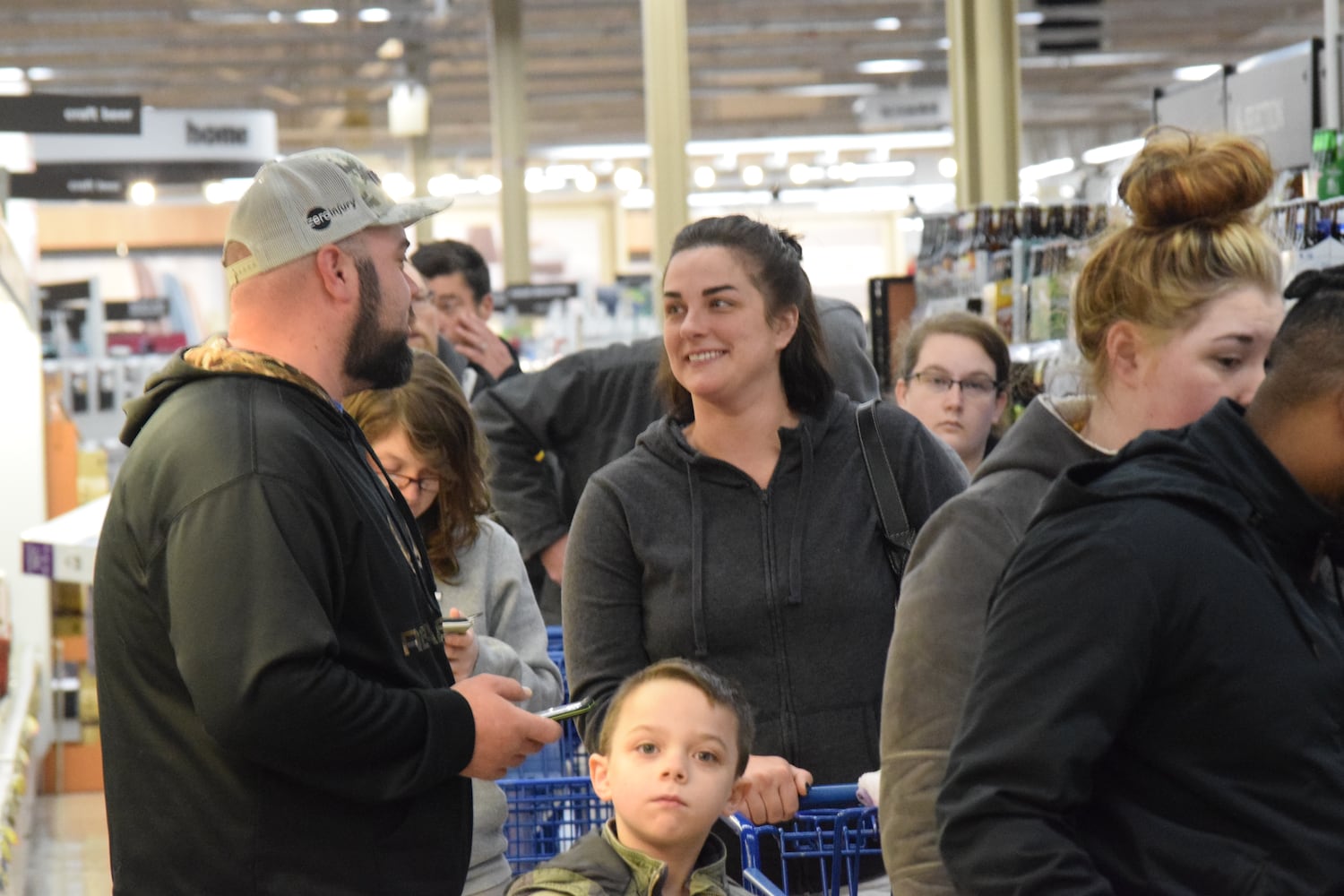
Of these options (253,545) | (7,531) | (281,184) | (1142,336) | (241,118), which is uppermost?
(241,118)

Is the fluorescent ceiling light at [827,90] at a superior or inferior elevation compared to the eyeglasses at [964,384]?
superior

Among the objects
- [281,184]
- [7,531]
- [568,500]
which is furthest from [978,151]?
[281,184]

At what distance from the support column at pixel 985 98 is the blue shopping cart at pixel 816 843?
8830mm

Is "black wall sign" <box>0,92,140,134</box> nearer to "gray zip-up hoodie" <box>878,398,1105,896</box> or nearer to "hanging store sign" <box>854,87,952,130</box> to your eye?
"gray zip-up hoodie" <box>878,398,1105,896</box>

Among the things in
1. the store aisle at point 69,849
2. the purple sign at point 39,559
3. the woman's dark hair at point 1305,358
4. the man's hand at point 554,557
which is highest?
the woman's dark hair at point 1305,358

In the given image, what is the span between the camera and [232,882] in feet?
6.80

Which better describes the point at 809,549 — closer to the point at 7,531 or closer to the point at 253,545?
the point at 253,545

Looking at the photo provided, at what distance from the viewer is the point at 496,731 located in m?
2.20

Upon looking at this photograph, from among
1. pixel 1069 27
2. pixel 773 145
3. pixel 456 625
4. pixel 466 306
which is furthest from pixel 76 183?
pixel 773 145

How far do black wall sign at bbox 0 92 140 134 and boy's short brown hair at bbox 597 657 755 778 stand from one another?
786cm

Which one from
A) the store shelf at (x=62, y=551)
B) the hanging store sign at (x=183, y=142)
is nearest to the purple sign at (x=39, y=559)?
the store shelf at (x=62, y=551)

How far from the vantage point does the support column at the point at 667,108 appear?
974 cm

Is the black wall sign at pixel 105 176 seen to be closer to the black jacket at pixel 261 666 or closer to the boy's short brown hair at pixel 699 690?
the boy's short brown hair at pixel 699 690

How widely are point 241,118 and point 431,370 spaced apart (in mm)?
13142
